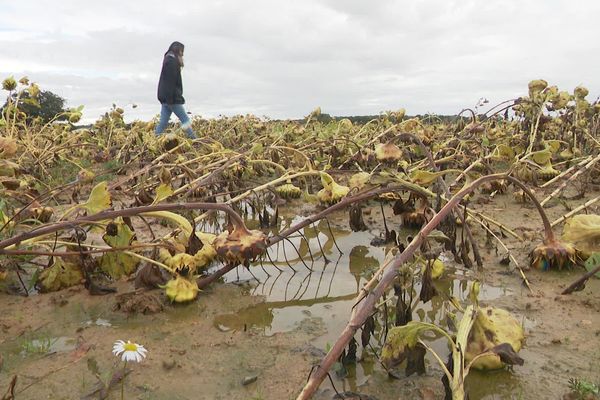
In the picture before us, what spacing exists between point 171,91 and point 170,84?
129mm

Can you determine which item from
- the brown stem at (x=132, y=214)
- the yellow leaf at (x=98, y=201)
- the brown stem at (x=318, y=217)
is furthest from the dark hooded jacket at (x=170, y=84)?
the brown stem at (x=132, y=214)

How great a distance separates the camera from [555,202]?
3807mm

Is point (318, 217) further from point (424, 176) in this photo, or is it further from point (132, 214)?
point (132, 214)

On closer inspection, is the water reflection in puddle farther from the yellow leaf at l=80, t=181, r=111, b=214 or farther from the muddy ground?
the yellow leaf at l=80, t=181, r=111, b=214

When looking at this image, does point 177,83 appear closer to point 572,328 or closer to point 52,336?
point 52,336

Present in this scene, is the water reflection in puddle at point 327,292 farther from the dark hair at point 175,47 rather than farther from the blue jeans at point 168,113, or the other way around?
the dark hair at point 175,47

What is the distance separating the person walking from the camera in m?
7.45

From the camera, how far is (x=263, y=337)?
1.77 metres

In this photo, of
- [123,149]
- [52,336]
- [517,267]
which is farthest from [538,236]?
[123,149]

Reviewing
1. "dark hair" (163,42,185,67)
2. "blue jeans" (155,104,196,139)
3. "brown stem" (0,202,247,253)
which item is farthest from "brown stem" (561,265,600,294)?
"dark hair" (163,42,185,67)

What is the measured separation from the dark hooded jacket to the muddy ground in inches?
216

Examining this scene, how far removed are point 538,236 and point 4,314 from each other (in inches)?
104

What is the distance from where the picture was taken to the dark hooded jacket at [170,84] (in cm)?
745

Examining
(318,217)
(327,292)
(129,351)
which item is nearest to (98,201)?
(129,351)
